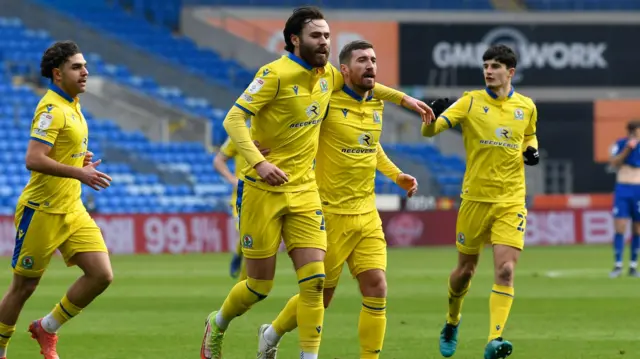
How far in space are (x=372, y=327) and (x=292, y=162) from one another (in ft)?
4.34

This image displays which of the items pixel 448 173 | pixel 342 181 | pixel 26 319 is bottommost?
pixel 448 173

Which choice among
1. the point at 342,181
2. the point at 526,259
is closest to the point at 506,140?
the point at 342,181

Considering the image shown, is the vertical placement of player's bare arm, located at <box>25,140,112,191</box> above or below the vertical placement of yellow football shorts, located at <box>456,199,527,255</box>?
above

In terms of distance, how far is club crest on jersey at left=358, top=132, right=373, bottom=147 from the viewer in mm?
9750

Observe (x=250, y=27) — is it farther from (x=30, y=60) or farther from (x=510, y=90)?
(x=510, y=90)

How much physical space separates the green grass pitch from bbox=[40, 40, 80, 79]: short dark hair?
240 cm

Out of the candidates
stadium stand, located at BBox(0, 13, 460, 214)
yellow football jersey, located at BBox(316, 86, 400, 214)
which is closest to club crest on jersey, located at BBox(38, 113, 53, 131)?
yellow football jersey, located at BBox(316, 86, 400, 214)

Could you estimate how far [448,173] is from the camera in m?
36.2

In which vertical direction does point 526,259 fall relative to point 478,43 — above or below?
below

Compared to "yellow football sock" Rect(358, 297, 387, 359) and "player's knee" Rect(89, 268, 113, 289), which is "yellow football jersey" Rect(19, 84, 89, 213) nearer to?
"player's knee" Rect(89, 268, 113, 289)

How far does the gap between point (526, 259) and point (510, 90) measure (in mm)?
14051

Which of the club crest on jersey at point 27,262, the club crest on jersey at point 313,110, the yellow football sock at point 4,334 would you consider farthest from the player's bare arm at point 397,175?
the yellow football sock at point 4,334

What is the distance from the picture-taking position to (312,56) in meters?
9.03

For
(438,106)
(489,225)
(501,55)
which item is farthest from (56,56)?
(489,225)
